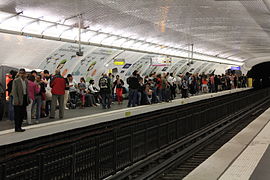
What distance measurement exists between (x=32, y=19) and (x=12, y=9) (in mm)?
2329

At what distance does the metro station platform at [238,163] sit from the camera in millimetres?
6133

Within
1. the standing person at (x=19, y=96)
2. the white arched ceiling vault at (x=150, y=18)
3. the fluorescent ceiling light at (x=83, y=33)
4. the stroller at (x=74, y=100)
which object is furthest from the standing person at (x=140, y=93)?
the standing person at (x=19, y=96)

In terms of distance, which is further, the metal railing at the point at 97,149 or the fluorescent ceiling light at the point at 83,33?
the fluorescent ceiling light at the point at 83,33

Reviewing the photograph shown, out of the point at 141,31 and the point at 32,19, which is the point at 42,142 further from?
the point at 141,31

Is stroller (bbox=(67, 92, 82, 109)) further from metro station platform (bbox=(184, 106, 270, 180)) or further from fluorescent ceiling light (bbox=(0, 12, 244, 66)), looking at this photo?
metro station platform (bbox=(184, 106, 270, 180))

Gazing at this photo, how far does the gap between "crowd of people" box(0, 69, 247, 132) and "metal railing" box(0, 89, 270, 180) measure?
1.34 m

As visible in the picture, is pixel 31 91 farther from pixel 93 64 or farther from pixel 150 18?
pixel 93 64

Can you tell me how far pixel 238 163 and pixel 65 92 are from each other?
10443 millimetres

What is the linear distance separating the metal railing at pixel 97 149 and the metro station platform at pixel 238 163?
1378mm

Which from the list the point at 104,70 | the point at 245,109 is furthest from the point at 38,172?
the point at 104,70

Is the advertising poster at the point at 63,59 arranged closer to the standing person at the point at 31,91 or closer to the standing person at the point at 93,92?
the standing person at the point at 93,92

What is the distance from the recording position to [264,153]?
25.9 ft

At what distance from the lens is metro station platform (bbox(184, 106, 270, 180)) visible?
6133mm

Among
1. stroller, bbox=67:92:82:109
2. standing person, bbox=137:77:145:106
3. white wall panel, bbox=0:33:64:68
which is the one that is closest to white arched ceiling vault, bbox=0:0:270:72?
white wall panel, bbox=0:33:64:68
